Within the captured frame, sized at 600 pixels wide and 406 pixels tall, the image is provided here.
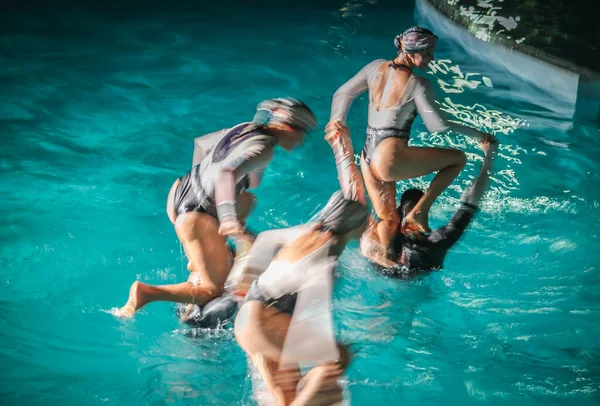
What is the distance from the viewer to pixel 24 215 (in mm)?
6145

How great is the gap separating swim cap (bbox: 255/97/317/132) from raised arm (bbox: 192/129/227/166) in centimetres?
46

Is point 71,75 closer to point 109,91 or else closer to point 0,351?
point 109,91

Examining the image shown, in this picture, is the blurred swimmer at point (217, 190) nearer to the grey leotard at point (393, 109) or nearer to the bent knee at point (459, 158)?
the grey leotard at point (393, 109)

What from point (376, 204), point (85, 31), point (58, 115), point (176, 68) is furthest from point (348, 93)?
point (85, 31)

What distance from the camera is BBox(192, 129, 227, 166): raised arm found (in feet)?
15.4

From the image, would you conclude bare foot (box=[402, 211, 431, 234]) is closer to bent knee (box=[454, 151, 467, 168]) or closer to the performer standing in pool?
the performer standing in pool

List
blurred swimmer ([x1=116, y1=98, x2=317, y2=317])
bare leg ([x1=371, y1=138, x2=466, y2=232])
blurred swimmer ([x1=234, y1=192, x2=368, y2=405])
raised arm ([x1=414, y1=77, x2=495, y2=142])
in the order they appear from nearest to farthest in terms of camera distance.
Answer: blurred swimmer ([x1=234, y1=192, x2=368, y2=405])
blurred swimmer ([x1=116, y1=98, x2=317, y2=317])
raised arm ([x1=414, y1=77, x2=495, y2=142])
bare leg ([x1=371, y1=138, x2=466, y2=232])

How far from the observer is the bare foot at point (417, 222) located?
5.54 metres

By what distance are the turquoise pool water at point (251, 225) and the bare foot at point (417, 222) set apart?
43cm

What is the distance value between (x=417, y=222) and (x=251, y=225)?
4.86 feet

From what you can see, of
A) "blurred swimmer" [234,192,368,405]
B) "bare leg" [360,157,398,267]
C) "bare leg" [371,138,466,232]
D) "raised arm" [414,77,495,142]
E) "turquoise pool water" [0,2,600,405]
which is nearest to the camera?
"blurred swimmer" [234,192,368,405]

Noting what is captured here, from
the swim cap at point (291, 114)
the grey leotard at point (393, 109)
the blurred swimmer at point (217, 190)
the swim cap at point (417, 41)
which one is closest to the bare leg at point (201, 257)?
the blurred swimmer at point (217, 190)

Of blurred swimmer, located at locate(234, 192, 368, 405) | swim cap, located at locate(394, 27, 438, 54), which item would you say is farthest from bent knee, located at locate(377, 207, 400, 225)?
blurred swimmer, located at locate(234, 192, 368, 405)

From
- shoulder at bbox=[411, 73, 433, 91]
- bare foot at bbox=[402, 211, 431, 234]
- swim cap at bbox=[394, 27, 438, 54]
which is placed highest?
swim cap at bbox=[394, 27, 438, 54]
